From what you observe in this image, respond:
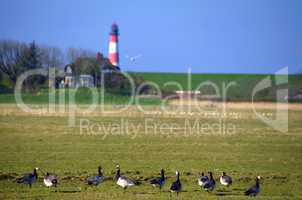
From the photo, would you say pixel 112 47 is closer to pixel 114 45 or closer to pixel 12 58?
pixel 114 45

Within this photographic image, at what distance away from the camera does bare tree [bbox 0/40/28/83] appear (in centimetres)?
6756

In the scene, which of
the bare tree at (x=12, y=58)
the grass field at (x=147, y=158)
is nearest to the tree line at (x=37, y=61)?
the bare tree at (x=12, y=58)

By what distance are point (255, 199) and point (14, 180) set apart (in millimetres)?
6910

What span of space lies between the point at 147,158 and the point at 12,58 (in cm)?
5246

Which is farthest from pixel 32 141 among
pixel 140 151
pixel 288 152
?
pixel 288 152

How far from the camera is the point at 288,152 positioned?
90.6 ft

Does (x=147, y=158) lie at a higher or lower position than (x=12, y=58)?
lower

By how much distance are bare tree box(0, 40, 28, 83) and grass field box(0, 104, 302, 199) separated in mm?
28855

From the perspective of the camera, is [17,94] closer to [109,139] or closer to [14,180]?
[109,139]

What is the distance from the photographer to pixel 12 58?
73000 millimetres

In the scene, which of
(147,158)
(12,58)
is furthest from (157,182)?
(12,58)

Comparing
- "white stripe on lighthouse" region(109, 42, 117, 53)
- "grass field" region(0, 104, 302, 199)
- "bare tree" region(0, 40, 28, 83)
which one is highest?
"white stripe on lighthouse" region(109, 42, 117, 53)

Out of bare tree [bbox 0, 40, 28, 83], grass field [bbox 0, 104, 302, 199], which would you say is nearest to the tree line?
bare tree [bbox 0, 40, 28, 83]

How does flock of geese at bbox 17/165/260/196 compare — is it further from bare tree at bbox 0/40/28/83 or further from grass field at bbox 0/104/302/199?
bare tree at bbox 0/40/28/83
